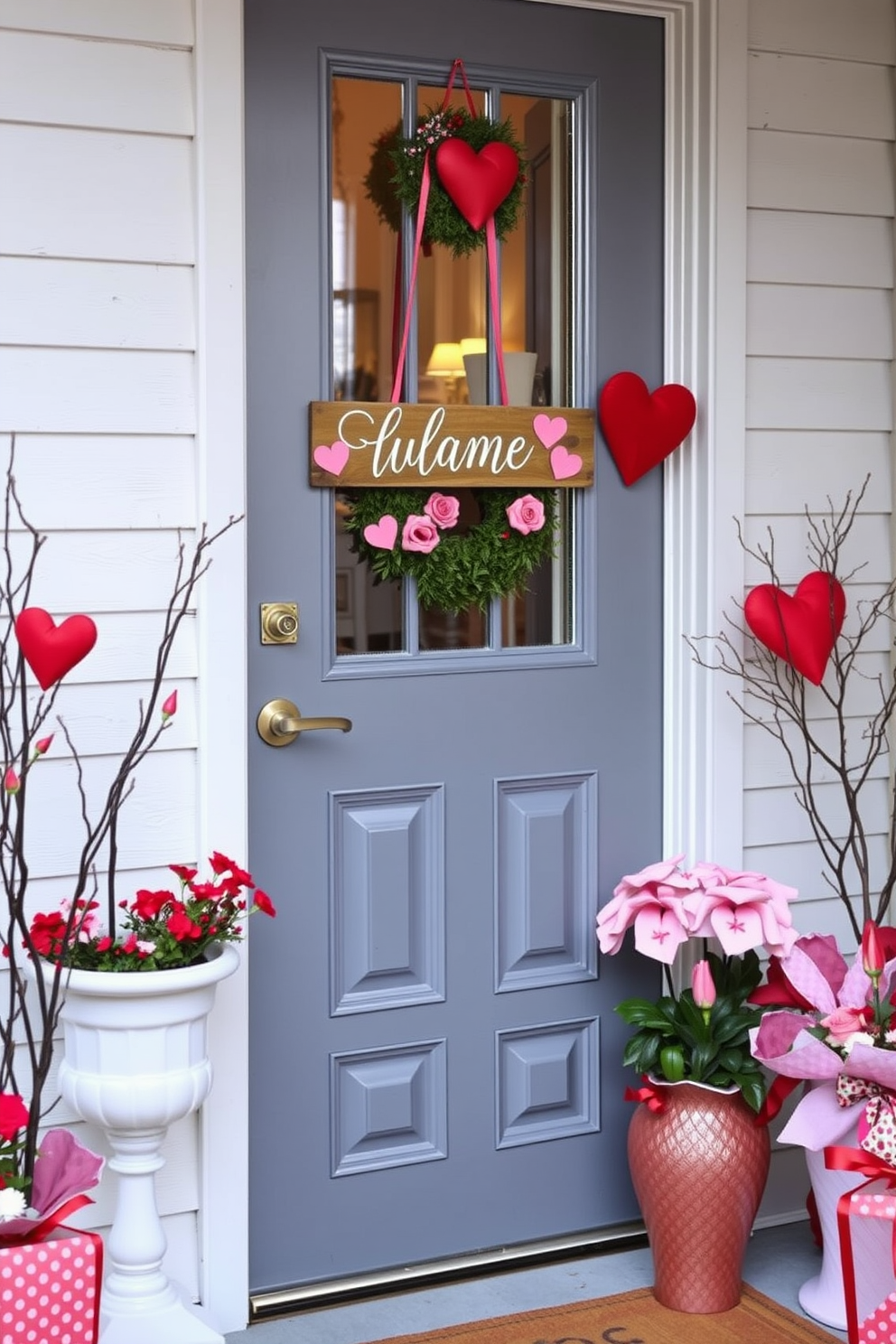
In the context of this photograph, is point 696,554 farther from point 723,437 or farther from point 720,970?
point 720,970

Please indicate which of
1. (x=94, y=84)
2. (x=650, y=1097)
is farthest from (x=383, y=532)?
(x=650, y=1097)

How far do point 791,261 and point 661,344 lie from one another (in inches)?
11.2

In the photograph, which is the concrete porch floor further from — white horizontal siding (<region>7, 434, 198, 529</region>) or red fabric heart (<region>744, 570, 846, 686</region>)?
white horizontal siding (<region>7, 434, 198, 529</region>)

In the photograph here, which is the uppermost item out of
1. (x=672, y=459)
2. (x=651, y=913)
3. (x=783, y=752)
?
(x=672, y=459)

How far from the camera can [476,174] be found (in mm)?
2500

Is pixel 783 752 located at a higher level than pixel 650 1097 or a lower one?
higher

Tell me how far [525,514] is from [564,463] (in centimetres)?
11

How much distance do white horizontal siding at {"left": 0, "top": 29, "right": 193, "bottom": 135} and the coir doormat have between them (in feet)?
6.40

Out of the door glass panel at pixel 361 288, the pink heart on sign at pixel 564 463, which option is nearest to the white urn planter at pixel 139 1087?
the door glass panel at pixel 361 288

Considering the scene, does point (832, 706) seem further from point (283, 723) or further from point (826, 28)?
point (826, 28)

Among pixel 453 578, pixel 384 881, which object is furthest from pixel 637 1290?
pixel 453 578

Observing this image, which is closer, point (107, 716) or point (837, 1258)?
point (107, 716)

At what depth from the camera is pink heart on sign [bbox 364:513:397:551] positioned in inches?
98.2

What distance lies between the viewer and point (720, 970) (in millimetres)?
2627
